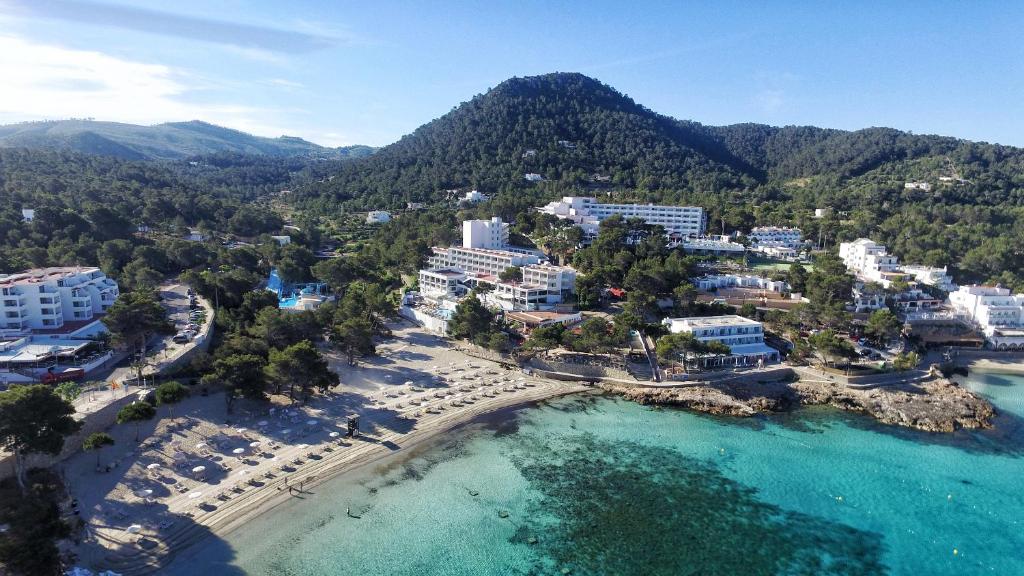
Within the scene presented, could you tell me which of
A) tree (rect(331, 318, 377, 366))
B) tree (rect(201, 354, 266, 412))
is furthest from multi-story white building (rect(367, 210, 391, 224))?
tree (rect(201, 354, 266, 412))

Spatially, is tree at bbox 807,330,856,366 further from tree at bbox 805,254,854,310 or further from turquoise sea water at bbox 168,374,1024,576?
turquoise sea water at bbox 168,374,1024,576

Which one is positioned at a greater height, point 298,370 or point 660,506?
point 298,370

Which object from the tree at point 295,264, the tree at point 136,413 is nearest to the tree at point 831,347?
the tree at point 136,413

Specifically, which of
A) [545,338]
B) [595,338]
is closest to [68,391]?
[545,338]

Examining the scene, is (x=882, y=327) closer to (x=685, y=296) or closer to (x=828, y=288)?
(x=828, y=288)

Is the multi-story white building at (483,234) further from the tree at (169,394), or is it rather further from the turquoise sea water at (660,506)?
the tree at (169,394)

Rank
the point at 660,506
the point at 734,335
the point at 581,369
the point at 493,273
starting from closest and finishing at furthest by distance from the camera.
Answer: the point at 660,506, the point at 581,369, the point at 734,335, the point at 493,273
